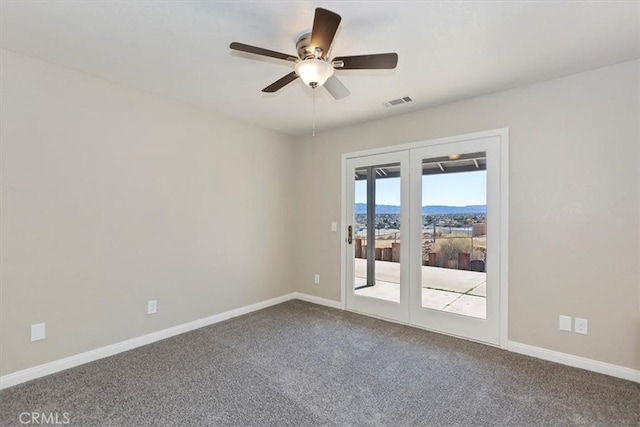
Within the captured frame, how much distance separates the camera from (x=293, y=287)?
4719mm

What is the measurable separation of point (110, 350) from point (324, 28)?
3.20 m

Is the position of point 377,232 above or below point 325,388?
above

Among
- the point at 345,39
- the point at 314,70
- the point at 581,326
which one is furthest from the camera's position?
the point at 581,326

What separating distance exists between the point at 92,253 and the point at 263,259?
201 cm

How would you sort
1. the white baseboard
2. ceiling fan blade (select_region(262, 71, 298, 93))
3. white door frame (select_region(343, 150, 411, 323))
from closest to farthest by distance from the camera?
1. ceiling fan blade (select_region(262, 71, 298, 93))
2. the white baseboard
3. white door frame (select_region(343, 150, 411, 323))

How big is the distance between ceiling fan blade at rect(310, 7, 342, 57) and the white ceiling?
9.5 inches

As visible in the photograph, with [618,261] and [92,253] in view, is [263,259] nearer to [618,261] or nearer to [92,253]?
[92,253]

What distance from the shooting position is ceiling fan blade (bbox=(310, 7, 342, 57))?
4.91 feet

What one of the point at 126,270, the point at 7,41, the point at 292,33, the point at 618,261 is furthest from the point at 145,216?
the point at 618,261

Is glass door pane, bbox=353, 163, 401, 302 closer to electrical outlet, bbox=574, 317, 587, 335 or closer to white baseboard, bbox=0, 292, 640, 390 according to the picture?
white baseboard, bbox=0, 292, 640, 390

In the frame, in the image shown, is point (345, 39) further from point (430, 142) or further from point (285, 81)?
point (430, 142)

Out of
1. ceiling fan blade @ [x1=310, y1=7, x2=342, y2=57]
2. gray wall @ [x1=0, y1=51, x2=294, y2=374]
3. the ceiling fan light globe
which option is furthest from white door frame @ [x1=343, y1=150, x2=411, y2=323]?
ceiling fan blade @ [x1=310, y1=7, x2=342, y2=57]

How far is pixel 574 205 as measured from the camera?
261 cm

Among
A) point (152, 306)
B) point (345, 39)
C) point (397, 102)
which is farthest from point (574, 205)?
point (152, 306)
